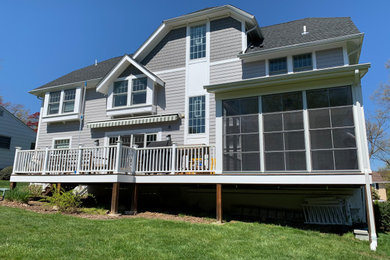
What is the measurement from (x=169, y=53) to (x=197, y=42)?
150 centimetres

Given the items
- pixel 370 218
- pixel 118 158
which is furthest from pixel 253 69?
pixel 370 218

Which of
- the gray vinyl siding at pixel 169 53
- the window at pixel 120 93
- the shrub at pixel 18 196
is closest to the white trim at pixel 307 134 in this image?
the gray vinyl siding at pixel 169 53

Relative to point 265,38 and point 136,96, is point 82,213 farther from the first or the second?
point 265,38

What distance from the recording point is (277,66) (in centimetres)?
1127

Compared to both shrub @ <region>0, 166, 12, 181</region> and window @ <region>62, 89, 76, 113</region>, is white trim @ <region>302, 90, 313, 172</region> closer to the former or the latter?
window @ <region>62, 89, 76, 113</region>

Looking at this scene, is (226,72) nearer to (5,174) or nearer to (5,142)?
(5,174)

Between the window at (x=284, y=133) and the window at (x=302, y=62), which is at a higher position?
the window at (x=302, y=62)

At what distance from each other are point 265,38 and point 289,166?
290 inches

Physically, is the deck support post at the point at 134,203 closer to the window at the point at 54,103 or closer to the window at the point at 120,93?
the window at the point at 120,93

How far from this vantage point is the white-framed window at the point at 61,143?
1451cm

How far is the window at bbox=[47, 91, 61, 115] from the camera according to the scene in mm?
14844

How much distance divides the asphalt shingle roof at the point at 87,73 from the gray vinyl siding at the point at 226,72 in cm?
640

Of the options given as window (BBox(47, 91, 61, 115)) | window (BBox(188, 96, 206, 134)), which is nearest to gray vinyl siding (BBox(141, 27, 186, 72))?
window (BBox(188, 96, 206, 134))

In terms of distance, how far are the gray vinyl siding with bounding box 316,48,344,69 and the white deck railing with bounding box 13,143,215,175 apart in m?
5.54
